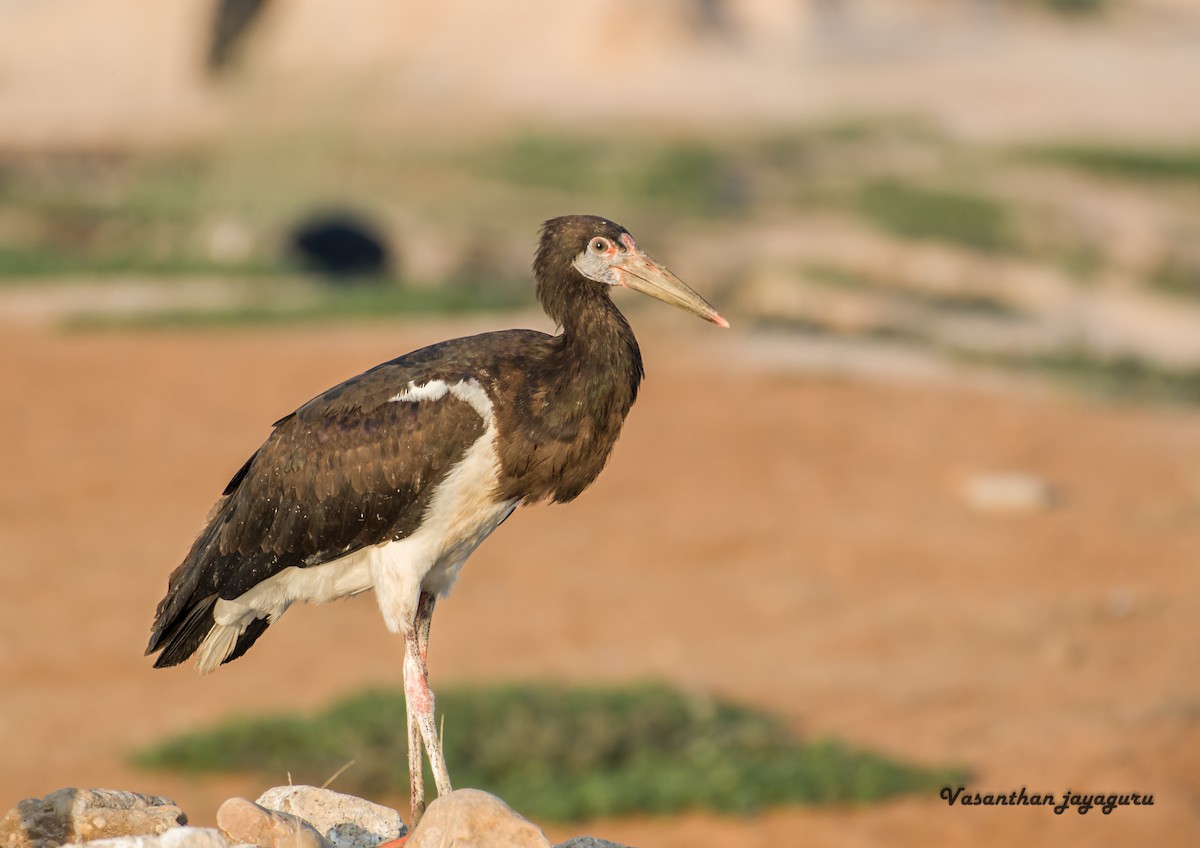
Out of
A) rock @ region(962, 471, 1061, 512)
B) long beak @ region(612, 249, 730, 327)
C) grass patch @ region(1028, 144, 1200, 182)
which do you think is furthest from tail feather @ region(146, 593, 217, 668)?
grass patch @ region(1028, 144, 1200, 182)

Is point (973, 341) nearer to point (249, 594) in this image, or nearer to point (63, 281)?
point (63, 281)

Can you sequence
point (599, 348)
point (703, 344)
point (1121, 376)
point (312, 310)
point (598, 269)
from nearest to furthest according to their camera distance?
point (599, 348), point (598, 269), point (703, 344), point (1121, 376), point (312, 310)

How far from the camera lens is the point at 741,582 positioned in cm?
1376

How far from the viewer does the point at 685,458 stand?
1658cm

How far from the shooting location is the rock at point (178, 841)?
4754mm

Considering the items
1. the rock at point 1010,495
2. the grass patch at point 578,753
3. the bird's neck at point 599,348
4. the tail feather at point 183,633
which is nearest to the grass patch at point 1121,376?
the rock at point 1010,495

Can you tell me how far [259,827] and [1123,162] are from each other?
31001mm

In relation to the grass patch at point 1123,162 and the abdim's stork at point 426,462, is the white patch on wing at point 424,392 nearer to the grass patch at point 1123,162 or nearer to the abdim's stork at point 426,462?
the abdim's stork at point 426,462

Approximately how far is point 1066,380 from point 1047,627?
7831 millimetres

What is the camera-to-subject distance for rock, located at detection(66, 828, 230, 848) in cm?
475

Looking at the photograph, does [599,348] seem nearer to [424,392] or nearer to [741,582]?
[424,392]

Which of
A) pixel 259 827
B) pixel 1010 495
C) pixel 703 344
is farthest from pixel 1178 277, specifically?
pixel 259 827

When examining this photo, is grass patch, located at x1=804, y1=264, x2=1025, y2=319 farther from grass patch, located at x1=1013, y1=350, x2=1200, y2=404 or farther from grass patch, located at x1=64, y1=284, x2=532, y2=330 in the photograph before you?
grass patch, located at x1=64, y1=284, x2=532, y2=330

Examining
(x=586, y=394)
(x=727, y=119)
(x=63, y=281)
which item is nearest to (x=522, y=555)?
(x=586, y=394)
